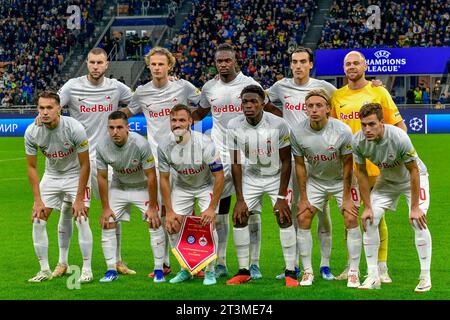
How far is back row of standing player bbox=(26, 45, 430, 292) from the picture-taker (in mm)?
8703

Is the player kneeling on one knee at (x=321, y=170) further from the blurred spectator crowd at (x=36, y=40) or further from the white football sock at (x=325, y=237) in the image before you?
the blurred spectator crowd at (x=36, y=40)

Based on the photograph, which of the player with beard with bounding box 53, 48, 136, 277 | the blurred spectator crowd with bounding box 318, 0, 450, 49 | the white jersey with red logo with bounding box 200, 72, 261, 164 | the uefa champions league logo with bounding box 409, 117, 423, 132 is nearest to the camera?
the white jersey with red logo with bounding box 200, 72, 261, 164

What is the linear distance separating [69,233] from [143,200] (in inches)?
39.4

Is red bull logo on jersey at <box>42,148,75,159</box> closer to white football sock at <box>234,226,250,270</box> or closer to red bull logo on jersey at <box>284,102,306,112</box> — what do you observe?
white football sock at <box>234,226,250,270</box>

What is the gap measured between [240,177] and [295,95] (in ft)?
3.95

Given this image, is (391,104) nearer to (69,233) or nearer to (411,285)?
(411,285)

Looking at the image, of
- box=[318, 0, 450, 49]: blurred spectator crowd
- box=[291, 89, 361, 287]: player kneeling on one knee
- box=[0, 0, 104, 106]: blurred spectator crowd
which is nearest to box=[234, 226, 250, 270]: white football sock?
box=[291, 89, 361, 287]: player kneeling on one knee

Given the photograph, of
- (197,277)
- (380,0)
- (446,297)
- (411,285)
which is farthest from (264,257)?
(380,0)

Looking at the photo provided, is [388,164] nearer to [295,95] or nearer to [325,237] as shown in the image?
[325,237]

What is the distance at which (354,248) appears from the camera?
810 cm

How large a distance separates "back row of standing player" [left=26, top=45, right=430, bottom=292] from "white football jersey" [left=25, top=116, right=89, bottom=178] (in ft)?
1.72

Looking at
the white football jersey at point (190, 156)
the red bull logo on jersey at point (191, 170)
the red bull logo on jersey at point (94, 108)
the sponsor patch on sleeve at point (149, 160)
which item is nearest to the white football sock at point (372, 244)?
the white football jersey at point (190, 156)

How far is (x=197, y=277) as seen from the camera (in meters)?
8.77

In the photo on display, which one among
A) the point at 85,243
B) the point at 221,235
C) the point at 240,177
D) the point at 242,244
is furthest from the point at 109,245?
the point at 240,177
